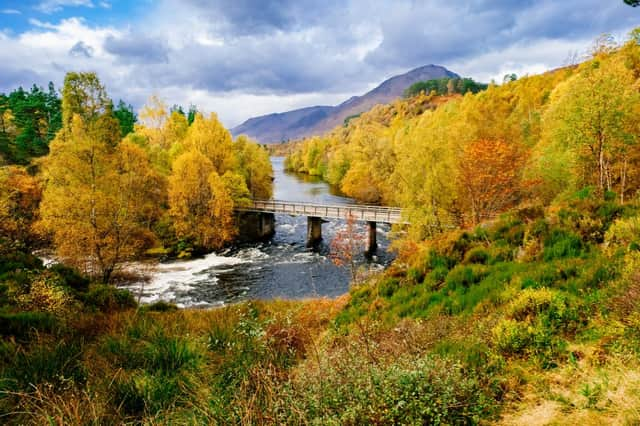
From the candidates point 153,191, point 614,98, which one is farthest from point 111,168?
point 614,98

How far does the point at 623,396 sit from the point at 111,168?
26944 mm

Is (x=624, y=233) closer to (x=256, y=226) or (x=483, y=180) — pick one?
(x=483, y=180)

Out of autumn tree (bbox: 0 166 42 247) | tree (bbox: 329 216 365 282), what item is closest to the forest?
autumn tree (bbox: 0 166 42 247)

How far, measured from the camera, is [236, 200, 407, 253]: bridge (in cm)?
3194

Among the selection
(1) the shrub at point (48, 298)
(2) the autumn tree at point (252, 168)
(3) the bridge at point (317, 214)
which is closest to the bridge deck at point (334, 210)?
(3) the bridge at point (317, 214)

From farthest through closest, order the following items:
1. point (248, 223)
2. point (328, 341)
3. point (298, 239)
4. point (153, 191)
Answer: point (248, 223) < point (298, 239) < point (153, 191) < point (328, 341)

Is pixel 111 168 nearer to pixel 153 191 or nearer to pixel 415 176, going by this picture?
pixel 153 191

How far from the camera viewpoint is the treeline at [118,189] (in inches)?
745

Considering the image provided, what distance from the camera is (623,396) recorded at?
3.04m

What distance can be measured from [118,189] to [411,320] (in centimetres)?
2144

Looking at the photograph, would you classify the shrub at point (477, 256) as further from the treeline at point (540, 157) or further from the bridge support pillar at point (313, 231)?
the bridge support pillar at point (313, 231)

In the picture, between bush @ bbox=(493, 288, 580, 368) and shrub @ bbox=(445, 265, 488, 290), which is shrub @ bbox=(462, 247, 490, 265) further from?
bush @ bbox=(493, 288, 580, 368)

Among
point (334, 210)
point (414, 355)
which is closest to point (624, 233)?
point (414, 355)

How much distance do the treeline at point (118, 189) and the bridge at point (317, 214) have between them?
2.77m
